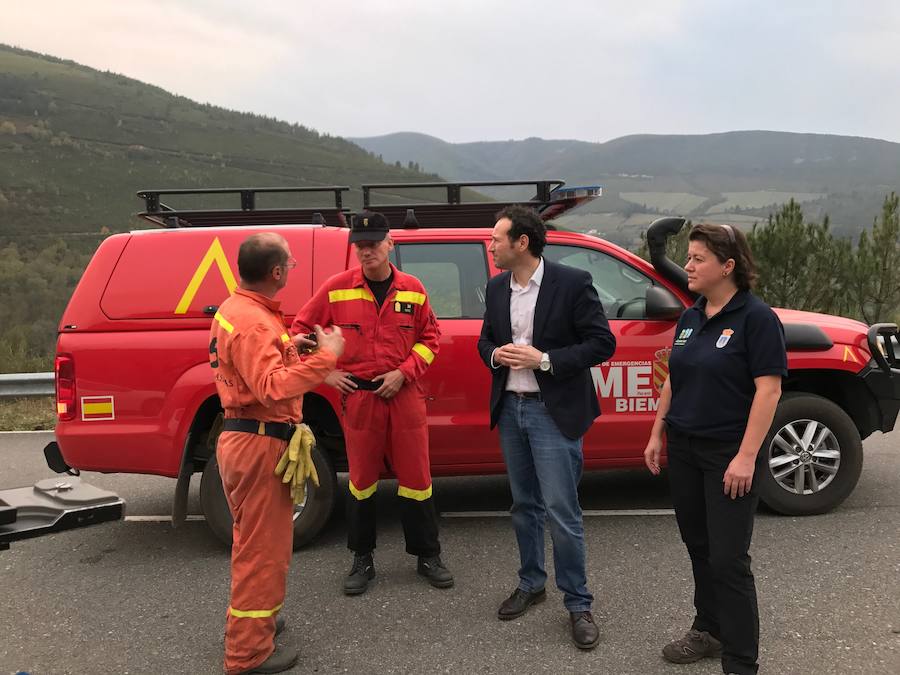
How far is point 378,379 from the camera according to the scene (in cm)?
343

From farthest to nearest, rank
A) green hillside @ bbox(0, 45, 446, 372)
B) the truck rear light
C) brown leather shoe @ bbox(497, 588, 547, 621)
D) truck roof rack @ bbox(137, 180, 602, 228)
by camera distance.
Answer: green hillside @ bbox(0, 45, 446, 372) → truck roof rack @ bbox(137, 180, 602, 228) → the truck rear light → brown leather shoe @ bbox(497, 588, 547, 621)

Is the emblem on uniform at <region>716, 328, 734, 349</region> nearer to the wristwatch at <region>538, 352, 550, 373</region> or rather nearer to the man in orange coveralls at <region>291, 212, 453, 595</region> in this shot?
the wristwatch at <region>538, 352, 550, 373</region>

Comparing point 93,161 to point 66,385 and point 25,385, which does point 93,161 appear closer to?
point 25,385

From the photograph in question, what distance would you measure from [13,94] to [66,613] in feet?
340

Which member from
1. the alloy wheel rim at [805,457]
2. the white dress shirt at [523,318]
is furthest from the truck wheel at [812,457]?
the white dress shirt at [523,318]

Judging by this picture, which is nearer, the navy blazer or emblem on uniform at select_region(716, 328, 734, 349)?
emblem on uniform at select_region(716, 328, 734, 349)

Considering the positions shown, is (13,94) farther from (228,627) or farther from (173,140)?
(228,627)

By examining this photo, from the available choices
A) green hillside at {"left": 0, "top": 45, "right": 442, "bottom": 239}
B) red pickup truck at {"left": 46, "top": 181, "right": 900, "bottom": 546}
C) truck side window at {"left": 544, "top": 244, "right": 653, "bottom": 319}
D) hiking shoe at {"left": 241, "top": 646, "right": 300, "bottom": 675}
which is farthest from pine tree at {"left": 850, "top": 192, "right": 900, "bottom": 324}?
green hillside at {"left": 0, "top": 45, "right": 442, "bottom": 239}

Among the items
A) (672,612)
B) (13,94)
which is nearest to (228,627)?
(672,612)

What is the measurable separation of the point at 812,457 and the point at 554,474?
7.20 feet

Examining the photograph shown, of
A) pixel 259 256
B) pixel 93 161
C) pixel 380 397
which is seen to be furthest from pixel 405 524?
pixel 93 161

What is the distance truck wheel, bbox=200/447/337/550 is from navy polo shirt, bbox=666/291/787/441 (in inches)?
87.1

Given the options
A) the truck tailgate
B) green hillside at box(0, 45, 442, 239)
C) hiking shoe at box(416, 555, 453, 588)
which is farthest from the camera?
green hillside at box(0, 45, 442, 239)

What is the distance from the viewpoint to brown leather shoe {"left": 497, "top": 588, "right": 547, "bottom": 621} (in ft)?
10.5
